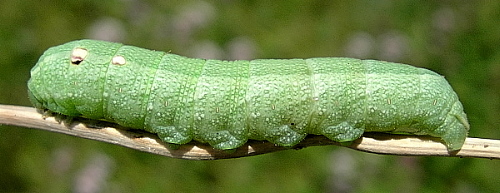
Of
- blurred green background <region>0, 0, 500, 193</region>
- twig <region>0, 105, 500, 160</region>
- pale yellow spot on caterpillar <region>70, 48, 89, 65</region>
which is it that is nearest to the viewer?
twig <region>0, 105, 500, 160</region>

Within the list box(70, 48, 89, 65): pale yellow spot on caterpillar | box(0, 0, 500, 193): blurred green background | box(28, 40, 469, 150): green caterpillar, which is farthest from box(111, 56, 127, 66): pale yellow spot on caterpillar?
box(0, 0, 500, 193): blurred green background

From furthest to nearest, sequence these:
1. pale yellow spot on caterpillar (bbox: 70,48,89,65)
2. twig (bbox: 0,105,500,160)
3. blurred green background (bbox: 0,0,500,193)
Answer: blurred green background (bbox: 0,0,500,193), pale yellow spot on caterpillar (bbox: 70,48,89,65), twig (bbox: 0,105,500,160)

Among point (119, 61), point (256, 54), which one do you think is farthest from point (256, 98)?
point (256, 54)

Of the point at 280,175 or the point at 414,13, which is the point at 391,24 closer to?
the point at 414,13

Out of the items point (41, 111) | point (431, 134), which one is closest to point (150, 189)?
point (41, 111)

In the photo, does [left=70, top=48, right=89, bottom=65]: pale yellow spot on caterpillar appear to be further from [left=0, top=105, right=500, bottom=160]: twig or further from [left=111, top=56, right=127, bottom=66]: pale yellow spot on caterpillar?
[left=0, top=105, right=500, bottom=160]: twig
